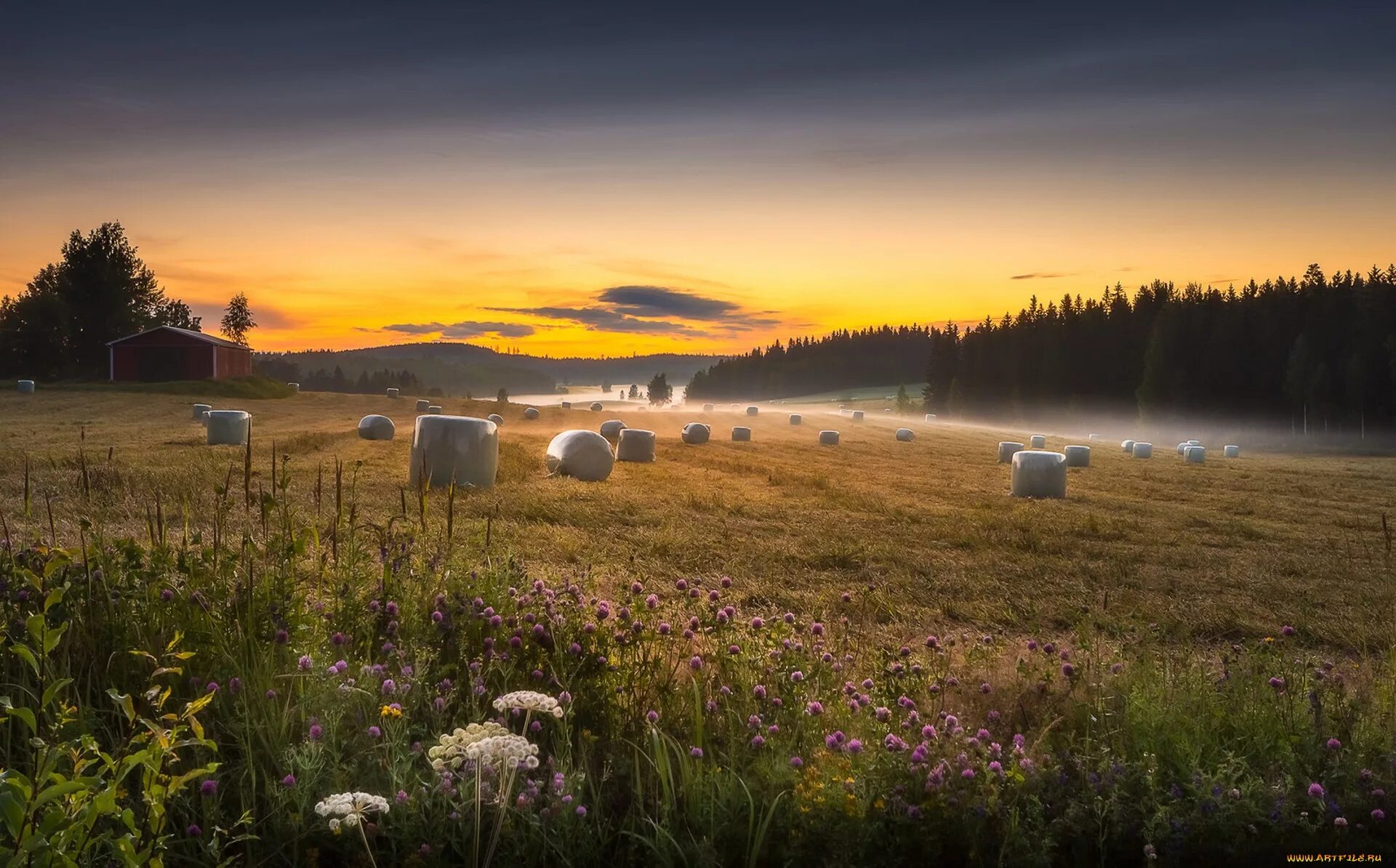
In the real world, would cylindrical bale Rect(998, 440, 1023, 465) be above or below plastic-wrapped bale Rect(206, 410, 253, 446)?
below

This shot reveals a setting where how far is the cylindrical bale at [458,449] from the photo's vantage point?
1628cm

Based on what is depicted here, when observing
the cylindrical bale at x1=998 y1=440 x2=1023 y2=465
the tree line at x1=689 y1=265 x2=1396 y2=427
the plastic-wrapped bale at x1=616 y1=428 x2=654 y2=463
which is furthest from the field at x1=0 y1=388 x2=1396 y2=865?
the tree line at x1=689 y1=265 x2=1396 y2=427

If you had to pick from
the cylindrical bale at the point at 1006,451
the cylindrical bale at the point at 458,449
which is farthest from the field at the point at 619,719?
the cylindrical bale at the point at 1006,451

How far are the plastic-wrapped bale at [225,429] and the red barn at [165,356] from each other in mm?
39515

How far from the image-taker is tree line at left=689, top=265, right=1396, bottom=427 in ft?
220

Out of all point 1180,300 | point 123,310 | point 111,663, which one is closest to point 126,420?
point 111,663

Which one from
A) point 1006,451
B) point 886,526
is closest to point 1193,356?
point 1006,451

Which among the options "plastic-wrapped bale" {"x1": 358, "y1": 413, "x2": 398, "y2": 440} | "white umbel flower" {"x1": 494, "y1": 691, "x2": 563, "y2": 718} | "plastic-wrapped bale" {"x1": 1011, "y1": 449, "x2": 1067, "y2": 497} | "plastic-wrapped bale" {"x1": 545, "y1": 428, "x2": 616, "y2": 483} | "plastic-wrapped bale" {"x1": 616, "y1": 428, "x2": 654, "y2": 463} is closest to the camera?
"white umbel flower" {"x1": 494, "y1": 691, "x2": 563, "y2": 718}

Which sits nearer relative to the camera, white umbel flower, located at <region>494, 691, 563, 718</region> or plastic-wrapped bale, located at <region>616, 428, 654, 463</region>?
white umbel flower, located at <region>494, 691, 563, 718</region>

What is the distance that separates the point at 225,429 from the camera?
24797 mm

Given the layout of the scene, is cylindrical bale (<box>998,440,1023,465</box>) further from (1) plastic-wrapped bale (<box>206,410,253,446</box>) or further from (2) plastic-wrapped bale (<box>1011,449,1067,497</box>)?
(1) plastic-wrapped bale (<box>206,410,253,446</box>)

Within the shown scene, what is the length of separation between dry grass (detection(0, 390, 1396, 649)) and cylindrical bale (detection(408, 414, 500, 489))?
68 cm

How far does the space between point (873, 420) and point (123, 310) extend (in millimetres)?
62125

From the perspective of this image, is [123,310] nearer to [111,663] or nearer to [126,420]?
[126,420]
